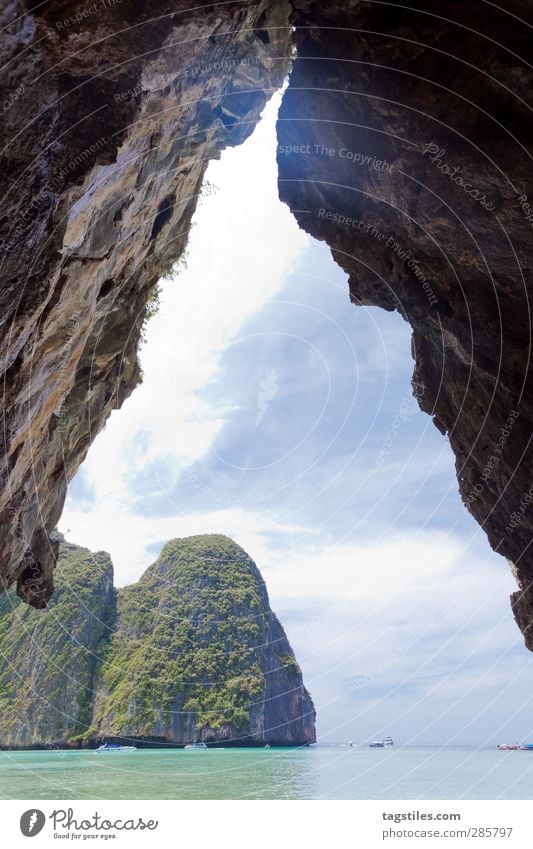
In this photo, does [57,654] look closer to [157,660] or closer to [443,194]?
[157,660]

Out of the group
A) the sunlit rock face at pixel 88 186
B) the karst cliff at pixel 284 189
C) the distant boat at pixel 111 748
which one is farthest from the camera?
the distant boat at pixel 111 748

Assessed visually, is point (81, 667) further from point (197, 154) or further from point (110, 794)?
point (197, 154)

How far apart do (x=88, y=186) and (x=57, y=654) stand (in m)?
99.5

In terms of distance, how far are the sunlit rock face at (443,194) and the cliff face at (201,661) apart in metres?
77.3

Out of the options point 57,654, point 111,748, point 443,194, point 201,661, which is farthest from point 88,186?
point 57,654

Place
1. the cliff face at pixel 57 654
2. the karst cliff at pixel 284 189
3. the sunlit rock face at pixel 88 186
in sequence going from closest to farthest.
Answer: the sunlit rock face at pixel 88 186, the karst cliff at pixel 284 189, the cliff face at pixel 57 654

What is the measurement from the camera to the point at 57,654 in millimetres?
88438

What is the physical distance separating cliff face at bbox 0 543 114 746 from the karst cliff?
2839 inches

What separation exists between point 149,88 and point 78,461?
1128cm

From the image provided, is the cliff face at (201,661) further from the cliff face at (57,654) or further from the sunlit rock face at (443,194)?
the sunlit rock face at (443,194)

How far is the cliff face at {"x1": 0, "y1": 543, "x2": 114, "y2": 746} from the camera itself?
77875 millimetres

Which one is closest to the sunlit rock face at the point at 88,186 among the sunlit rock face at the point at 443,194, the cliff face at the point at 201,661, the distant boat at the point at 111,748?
the sunlit rock face at the point at 443,194

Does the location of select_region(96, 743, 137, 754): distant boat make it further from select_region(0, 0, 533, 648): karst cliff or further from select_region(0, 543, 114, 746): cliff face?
select_region(0, 0, 533, 648): karst cliff

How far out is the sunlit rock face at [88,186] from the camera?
685 centimetres
